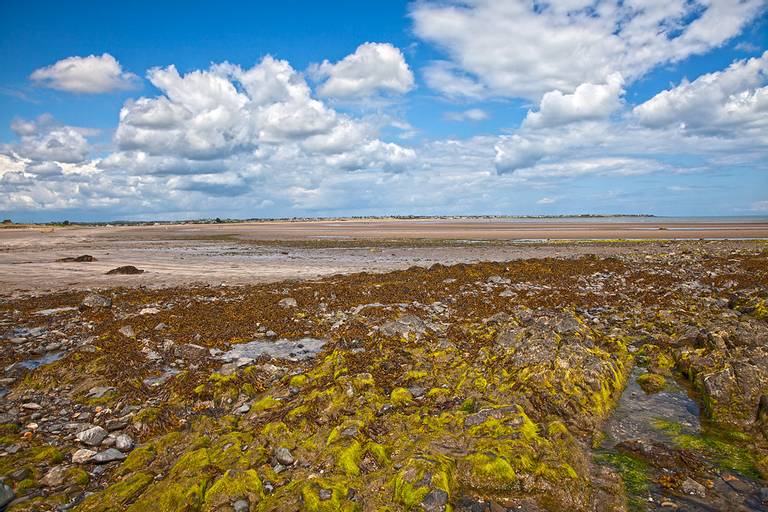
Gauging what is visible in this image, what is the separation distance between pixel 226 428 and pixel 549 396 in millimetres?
5863

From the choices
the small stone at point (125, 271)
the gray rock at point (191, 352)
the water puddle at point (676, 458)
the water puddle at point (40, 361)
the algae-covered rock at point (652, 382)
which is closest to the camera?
the water puddle at point (676, 458)

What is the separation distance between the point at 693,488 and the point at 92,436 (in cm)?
903

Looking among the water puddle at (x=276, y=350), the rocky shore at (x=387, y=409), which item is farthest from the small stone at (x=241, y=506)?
the water puddle at (x=276, y=350)

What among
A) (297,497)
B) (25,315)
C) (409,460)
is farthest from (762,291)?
(25,315)

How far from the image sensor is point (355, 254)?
122 ft

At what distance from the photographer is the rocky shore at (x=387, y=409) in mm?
5633

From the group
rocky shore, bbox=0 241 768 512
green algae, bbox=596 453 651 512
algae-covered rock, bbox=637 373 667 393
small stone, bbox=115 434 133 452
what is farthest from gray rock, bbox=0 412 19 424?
algae-covered rock, bbox=637 373 667 393

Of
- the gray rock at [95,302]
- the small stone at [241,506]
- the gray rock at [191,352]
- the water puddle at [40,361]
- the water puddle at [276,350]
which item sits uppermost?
the gray rock at [95,302]

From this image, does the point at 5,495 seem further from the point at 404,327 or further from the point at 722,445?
the point at 722,445

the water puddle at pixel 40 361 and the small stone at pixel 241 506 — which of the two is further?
the water puddle at pixel 40 361

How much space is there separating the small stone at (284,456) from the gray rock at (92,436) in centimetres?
307

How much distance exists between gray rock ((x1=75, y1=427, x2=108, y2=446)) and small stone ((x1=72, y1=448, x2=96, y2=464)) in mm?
209

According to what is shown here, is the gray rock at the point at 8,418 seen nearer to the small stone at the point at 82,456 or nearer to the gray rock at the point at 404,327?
the small stone at the point at 82,456

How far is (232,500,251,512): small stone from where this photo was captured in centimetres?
528
